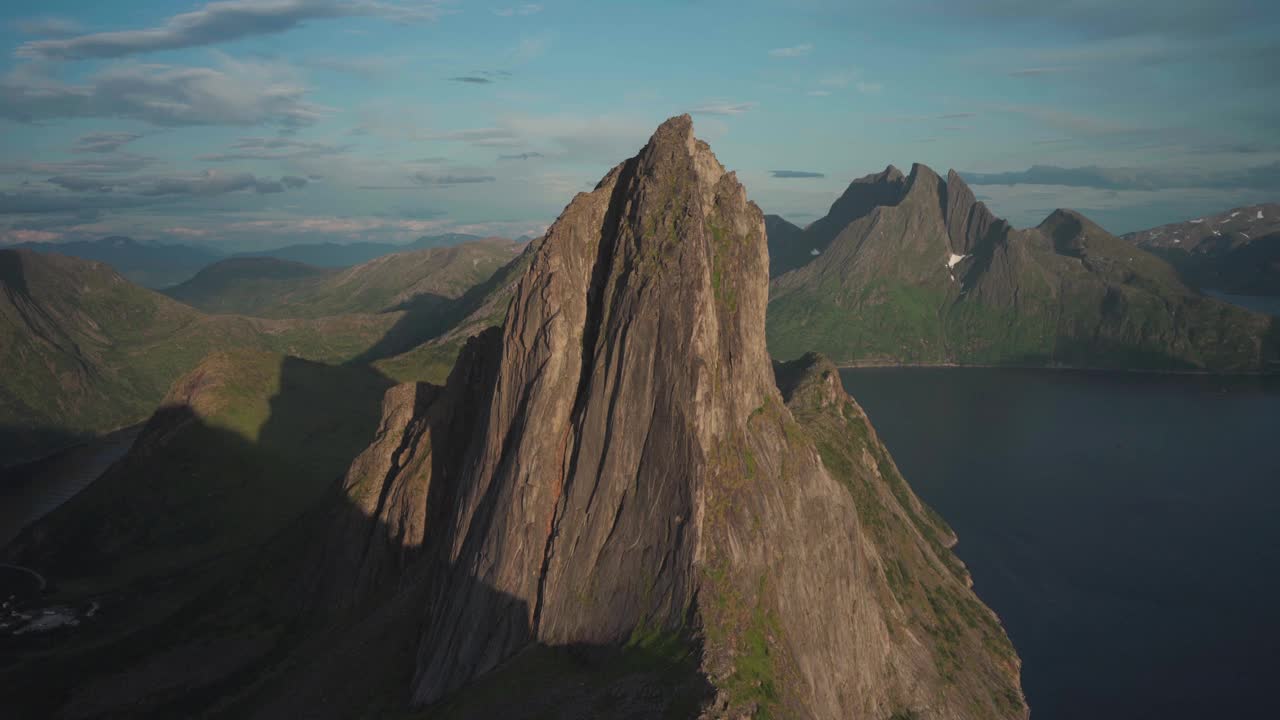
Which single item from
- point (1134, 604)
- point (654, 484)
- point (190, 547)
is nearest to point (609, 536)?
point (654, 484)

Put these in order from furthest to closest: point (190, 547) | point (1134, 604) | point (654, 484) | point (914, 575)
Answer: point (190, 547), point (1134, 604), point (914, 575), point (654, 484)

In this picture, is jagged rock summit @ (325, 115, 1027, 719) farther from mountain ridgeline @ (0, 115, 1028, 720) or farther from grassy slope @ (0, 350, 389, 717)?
grassy slope @ (0, 350, 389, 717)

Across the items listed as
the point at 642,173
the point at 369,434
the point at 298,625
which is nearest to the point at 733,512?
the point at 642,173

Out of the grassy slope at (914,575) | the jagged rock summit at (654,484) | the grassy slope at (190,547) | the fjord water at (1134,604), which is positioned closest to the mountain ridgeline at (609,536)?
the jagged rock summit at (654,484)

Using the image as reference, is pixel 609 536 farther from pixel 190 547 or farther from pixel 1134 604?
pixel 1134 604

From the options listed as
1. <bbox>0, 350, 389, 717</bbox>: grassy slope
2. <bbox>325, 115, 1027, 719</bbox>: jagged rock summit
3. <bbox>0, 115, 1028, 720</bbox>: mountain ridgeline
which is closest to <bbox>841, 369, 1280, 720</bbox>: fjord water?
<bbox>0, 115, 1028, 720</bbox>: mountain ridgeline

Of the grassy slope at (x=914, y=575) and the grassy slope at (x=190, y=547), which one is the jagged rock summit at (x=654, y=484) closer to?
the grassy slope at (x=914, y=575)
